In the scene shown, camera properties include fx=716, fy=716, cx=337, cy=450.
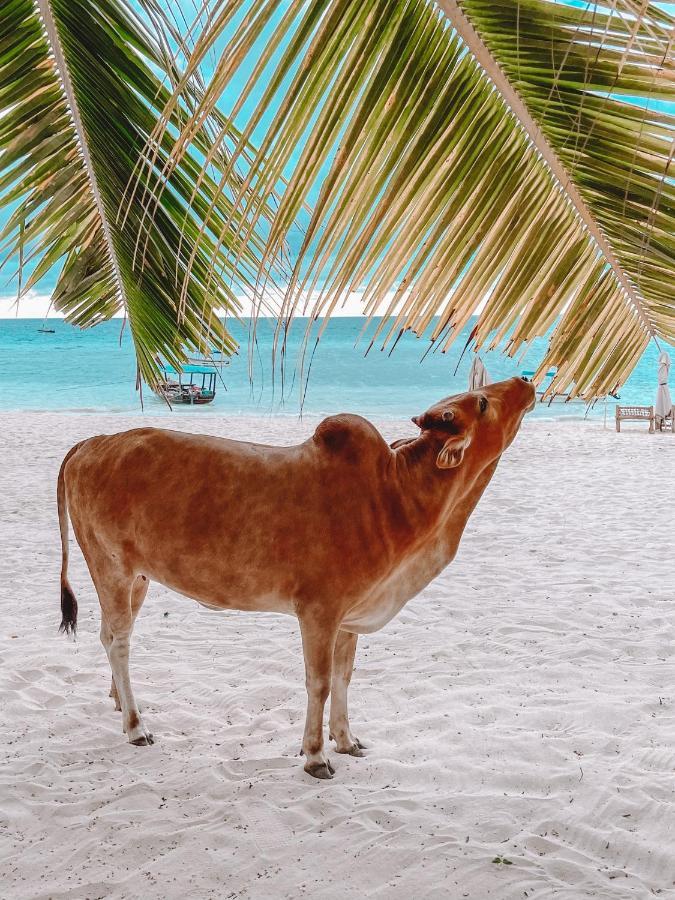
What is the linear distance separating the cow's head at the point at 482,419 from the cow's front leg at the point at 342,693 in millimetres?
843

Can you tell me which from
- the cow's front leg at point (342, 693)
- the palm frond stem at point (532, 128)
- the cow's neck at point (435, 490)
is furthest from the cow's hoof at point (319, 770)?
the palm frond stem at point (532, 128)

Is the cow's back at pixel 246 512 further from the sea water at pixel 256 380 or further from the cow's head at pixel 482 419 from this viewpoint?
the sea water at pixel 256 380

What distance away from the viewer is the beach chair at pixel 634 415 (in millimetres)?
14712

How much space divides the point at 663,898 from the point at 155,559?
1718 millimetres

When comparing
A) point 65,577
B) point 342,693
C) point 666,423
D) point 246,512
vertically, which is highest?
point 246,512

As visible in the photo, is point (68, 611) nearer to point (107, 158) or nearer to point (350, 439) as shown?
point (350, 439)

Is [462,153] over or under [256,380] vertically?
over

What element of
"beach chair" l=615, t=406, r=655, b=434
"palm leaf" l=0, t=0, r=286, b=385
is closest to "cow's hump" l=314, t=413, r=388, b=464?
"palm leaf" l=0, t=0, r=286, b=385

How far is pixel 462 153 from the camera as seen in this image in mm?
986

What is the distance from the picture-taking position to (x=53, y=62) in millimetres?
1442

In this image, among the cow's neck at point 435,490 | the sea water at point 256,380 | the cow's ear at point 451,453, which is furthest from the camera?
the sea water at point 256,380

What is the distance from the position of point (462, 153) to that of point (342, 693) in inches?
80.4

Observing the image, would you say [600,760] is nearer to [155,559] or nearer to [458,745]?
[458,745]

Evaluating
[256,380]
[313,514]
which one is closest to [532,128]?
[313,514]
